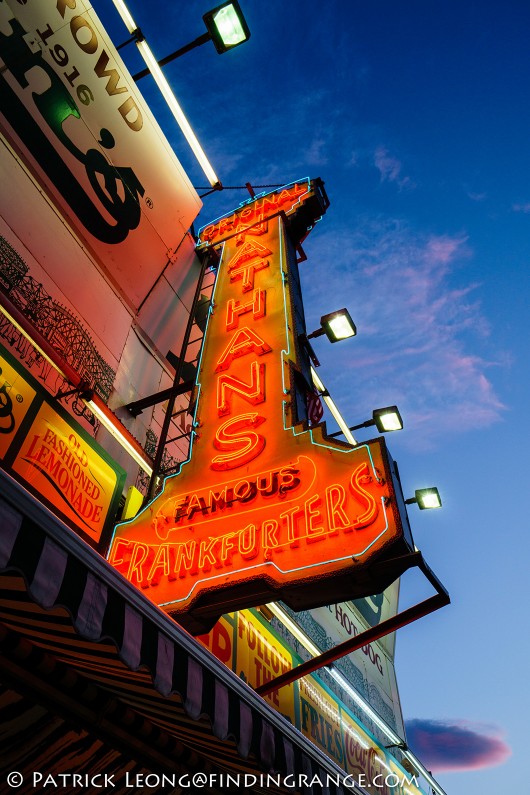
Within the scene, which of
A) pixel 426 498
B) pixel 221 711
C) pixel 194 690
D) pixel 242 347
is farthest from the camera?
pixel 426 498

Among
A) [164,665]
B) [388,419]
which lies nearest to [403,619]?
[164,665]

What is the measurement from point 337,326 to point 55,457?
16.4 feet

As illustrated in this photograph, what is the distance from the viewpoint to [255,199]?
11.6 metres

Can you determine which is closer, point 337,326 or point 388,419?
point 337,326

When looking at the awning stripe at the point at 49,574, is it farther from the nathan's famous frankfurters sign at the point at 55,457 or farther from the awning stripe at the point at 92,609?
the nathan's famous frankfurters sign at the point at 55,457

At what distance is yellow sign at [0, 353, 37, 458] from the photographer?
4.84 metres

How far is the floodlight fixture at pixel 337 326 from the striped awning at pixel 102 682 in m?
6.00

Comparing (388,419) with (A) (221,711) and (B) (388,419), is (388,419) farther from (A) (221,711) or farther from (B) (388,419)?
(A) (221,711)

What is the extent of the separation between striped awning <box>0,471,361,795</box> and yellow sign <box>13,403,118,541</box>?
6.75 feet

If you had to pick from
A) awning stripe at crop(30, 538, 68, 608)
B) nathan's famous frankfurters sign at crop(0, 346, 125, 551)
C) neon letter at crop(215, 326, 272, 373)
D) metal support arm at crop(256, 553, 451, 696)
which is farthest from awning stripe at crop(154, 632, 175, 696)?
neon letter at crop(215, 326, 272, 373)

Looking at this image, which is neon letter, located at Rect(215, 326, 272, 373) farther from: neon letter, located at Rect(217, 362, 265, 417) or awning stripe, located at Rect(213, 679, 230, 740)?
awning stripe, located at Rect(213, 679, 230, 740)

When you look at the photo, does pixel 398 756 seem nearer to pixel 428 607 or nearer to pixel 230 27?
pixel 428 607

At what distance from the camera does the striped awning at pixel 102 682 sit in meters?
2.51

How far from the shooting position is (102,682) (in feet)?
10.6
